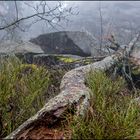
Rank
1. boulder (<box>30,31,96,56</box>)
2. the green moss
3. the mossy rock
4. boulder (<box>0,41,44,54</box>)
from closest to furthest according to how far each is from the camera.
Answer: the green moss → the mossy rock → boulder (<box>0,41,44,54</box>) → boulder (<box>30,31,96,56</box>)

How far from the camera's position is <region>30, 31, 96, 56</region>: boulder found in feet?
40.0

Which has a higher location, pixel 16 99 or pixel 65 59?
pixel 16 99

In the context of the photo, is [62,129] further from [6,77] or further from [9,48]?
[9,48]

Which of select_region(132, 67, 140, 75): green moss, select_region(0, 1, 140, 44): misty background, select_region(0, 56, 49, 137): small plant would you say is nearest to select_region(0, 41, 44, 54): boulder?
select_region(132, 67, 140, 75): green moss

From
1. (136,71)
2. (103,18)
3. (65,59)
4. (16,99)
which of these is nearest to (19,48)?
(65,59)

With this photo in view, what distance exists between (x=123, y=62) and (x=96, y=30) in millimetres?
15608

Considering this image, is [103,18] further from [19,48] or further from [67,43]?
[19,48]

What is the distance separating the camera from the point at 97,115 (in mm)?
4199

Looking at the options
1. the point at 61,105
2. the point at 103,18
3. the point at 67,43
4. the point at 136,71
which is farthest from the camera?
the point at 103,18


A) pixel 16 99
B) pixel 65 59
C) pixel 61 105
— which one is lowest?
pixel 65 59

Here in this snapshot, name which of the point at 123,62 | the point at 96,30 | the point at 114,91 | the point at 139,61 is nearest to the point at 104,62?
the point at 123,62

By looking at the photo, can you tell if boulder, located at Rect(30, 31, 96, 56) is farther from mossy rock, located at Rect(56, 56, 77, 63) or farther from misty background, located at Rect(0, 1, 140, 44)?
misty background, located at Rect(0, 1, 140, 44)

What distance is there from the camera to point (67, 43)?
12.4 m

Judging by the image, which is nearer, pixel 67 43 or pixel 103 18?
pixel 67 43
